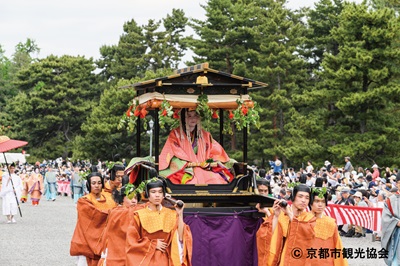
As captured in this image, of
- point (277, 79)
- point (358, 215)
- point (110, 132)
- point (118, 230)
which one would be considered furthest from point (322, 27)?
point (118, 230)

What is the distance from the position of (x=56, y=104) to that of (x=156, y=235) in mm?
57506

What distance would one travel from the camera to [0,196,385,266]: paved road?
51.9 ft

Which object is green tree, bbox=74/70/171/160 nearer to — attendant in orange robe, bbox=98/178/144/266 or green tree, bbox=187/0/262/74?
green tree, bbox=187/0/262/74

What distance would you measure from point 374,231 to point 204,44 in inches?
1129

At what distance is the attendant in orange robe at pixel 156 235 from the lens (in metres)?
9.34

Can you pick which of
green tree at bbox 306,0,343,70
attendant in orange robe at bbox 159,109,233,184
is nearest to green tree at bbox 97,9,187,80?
green tree at bbox 306,0,343,70

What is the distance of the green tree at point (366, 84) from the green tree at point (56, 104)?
33632mm

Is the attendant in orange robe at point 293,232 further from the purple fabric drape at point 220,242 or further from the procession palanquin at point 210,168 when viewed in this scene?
the purple fabric drape at point 220,242

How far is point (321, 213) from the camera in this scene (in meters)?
9.79

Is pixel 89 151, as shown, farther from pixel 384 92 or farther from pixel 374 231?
pixel 374 231

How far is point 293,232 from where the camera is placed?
9680 millimetres

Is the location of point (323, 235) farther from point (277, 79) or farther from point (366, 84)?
point (277, 79)

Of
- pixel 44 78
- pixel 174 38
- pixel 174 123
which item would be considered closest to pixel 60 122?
pixel 44 78

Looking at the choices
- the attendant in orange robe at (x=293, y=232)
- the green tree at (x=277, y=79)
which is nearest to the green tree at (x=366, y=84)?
the green tree at (x=277, y=79)
